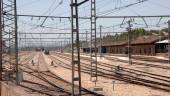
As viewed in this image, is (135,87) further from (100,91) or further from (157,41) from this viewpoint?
(157,41)

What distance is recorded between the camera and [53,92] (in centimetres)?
2320

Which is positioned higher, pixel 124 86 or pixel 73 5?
pixel 73 5

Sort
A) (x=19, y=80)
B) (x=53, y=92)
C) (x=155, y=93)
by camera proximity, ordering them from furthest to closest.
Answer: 1. (x=19, y=80)
2. (x=53, y=92)
3. (x=155, y=93)

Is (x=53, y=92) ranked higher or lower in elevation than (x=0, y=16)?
lower

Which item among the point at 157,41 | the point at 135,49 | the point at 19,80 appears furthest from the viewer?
the point at 135,49

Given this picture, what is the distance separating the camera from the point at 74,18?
15.3 meters

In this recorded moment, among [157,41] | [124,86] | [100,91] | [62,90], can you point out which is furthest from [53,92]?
[157,41]

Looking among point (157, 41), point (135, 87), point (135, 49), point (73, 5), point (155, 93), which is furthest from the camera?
point (135, 49)

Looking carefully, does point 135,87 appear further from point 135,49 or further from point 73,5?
point 135,49

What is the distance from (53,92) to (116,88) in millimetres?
3649

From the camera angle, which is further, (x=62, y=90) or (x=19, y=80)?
(x=19, y=80)

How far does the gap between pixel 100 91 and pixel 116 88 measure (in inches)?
75.6

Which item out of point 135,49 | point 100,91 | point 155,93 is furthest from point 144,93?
point 135,49

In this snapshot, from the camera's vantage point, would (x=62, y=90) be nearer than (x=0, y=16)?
Yes
